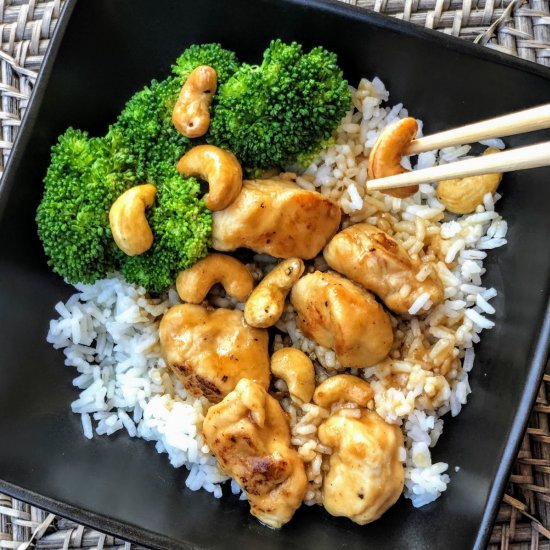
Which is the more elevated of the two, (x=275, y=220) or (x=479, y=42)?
(x=479, y=42)

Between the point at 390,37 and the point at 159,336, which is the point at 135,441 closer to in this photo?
the point at 159,336

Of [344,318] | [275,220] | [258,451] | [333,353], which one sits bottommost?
[258,451]

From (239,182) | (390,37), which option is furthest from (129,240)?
(390,37)

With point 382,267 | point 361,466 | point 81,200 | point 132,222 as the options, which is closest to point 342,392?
point 361,466

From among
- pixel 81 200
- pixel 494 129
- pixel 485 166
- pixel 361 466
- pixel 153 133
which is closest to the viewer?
pixel 485 166

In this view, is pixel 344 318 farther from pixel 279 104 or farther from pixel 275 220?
pixel 279 104
